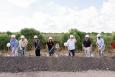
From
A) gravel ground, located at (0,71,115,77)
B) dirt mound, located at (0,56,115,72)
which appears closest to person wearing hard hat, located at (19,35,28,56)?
dirt mound, located at (0,56,115,72)

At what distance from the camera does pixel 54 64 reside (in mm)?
22422

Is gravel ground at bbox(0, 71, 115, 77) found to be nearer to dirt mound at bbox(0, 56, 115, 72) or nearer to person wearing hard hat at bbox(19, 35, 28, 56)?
dirt mound at bbox(0, 56, 115, 72)

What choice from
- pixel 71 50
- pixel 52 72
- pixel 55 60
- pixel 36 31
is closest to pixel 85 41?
pixel 71 50

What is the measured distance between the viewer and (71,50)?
80.1 ft

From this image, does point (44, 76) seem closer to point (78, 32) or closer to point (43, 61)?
point (43, 61)

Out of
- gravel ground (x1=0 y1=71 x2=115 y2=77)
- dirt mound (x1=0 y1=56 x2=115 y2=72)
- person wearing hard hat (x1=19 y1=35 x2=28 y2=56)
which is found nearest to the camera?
gravel ground (x1=0 y1=71 x2=115 y2=77)

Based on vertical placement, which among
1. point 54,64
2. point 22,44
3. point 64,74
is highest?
point 22,44

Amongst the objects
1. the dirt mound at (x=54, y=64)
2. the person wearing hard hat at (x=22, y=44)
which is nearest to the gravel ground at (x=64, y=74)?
the dirt mound at (x=54, y=64)

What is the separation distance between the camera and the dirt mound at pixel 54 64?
21.7m

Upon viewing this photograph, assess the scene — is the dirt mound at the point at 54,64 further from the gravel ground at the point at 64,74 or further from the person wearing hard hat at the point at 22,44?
the person wearing hard hat at the point at 22,44

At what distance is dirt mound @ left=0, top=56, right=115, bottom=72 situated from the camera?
21.7m

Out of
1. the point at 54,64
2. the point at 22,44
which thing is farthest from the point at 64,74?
the point at 22,44

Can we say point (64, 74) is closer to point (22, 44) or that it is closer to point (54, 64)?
point (54, 64)

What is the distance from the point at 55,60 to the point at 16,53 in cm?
285
